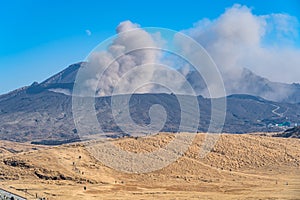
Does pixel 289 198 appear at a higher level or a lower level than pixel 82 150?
lower

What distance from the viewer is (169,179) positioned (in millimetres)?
69562

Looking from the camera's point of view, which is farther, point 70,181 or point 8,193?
point 70,181

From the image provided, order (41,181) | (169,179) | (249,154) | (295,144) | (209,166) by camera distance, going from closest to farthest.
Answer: (41,181), (169,179), (209,166), (249,154), (295,144)

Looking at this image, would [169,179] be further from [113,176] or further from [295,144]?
[295,144]

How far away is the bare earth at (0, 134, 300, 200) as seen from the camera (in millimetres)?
58094

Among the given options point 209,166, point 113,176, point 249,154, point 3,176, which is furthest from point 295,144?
point 3,176

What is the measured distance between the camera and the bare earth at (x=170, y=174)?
5809 cm

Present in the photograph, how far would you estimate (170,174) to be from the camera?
72250 mm

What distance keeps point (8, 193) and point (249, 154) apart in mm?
45994

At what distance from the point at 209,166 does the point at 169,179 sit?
10.7m

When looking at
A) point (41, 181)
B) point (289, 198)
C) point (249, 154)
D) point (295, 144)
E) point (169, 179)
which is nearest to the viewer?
point (289, 198)

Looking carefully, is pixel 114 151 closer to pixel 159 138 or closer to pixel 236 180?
pixel 159 138

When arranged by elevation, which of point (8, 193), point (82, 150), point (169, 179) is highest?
point (82, 150)

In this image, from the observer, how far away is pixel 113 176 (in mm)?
70562
